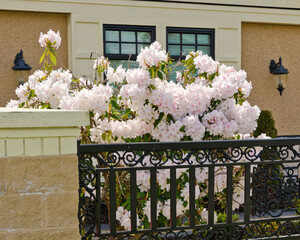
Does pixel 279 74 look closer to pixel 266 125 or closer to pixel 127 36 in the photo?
pixel 266 125

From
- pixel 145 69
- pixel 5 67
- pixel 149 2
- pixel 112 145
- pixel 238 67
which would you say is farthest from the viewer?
pixel 238 67

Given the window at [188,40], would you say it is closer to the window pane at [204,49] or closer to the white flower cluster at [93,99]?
the window pane at [204,49]

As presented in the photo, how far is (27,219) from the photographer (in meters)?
2.60

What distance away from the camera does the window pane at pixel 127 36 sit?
7.10m

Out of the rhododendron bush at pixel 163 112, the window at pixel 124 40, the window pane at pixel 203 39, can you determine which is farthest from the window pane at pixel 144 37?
the rhododendron bush at pixel 163 112

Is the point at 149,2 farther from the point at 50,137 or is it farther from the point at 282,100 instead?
the point at 50,137

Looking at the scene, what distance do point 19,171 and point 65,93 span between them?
4.06 ft

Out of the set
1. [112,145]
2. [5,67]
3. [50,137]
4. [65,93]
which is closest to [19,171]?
[50,137]

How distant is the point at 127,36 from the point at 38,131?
15.9 ft

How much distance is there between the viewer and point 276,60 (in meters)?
7.95

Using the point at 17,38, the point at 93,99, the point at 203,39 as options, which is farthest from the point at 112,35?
the point at 93,99

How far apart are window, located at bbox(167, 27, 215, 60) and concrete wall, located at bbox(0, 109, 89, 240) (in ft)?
16.5

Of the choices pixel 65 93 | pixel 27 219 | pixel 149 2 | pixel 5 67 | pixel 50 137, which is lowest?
pixel 27 219

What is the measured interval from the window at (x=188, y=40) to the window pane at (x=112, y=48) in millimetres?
966
